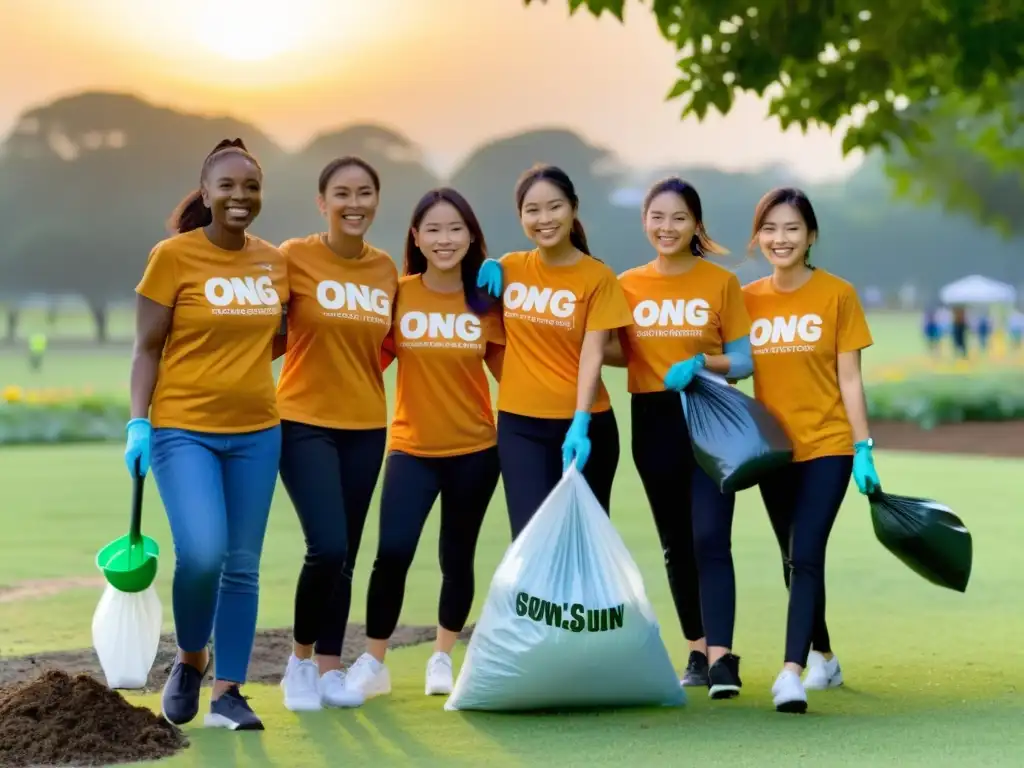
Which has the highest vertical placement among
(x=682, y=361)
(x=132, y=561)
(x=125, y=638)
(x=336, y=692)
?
(x=682, y=361)

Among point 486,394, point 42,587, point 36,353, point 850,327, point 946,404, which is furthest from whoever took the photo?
point 36,353

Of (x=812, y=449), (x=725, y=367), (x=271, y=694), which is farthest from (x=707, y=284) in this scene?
(x=271, y=694)

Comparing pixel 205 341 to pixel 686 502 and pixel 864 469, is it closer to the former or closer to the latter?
pixel 686 502

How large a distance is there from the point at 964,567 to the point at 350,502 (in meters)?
2.27

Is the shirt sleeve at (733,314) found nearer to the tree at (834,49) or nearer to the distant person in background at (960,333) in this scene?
the tree at (834,49)

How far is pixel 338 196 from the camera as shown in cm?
588

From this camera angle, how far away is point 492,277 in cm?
601

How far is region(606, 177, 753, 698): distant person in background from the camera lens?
604 cm

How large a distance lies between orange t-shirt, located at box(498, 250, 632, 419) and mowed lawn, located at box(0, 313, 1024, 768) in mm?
981

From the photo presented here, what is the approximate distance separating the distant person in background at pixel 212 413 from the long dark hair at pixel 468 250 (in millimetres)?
751

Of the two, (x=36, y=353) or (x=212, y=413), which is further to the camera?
(x=36, y=353)

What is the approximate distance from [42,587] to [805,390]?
16.9 ft

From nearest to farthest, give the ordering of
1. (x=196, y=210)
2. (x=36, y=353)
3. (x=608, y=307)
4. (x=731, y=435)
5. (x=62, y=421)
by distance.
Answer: (x=196, y=210) < (x=731, y=435) < (x=608, y=307) < (x=62, y=421) < (x=36, y=353)

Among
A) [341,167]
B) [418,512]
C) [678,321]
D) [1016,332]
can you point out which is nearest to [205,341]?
[341,167]
